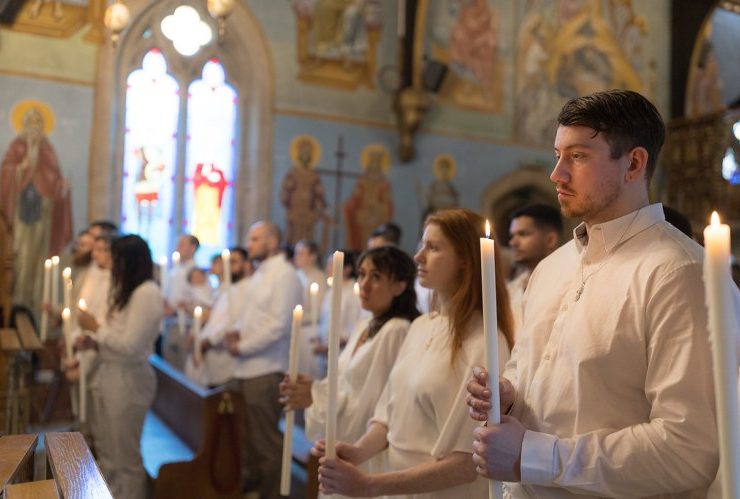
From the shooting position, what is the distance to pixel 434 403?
7.92ft

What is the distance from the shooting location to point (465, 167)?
12.1 metres

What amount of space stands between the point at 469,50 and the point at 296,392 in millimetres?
10190

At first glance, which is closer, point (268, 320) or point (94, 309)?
point (94, 309)

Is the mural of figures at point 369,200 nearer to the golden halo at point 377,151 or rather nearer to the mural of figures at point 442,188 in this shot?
the golden halo at point 377,151

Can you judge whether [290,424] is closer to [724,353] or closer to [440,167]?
[724,353]

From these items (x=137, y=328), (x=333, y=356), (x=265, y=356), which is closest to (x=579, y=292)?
(x=333, y=356)

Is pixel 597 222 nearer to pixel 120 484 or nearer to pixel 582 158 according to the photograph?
pixel 582 158

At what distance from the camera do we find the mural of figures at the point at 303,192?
10570mm

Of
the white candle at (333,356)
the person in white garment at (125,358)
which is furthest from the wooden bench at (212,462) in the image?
the white candle at (333,356)

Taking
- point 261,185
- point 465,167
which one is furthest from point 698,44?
point 261,185

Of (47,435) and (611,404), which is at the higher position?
(611,404)

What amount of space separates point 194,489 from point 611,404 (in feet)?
12.2

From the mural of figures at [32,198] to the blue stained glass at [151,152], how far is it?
3.25 ft

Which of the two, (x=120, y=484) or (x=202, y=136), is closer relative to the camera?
(x=120, y=484)
